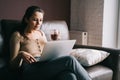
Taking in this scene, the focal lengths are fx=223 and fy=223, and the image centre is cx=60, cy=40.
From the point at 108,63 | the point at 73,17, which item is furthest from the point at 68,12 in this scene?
the point at 108,63

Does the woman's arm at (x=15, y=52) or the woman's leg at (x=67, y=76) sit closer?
the woman's leg at (x=67, y=76)

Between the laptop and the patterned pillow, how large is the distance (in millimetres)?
287

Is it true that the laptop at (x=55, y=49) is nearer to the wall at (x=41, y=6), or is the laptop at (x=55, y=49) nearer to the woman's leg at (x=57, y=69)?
the woman's leg at (x=57, y=69)

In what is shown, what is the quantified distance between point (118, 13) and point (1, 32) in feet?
5.78

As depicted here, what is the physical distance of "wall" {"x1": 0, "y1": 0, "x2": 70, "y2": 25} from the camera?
2.81 meters

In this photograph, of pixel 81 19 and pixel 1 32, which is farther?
pixel 81 19

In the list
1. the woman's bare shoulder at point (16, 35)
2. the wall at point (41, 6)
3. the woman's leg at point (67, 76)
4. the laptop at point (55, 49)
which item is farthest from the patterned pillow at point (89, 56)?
the wall at point (41, 6)

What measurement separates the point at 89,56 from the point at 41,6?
1.24 m

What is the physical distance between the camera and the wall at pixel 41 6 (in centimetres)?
281

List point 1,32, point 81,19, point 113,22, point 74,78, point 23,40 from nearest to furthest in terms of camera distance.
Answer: point 74,78, point 23,40, point 1,32, point 113,22, point 81,19

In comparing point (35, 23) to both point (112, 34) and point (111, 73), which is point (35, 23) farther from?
point (112, 34)

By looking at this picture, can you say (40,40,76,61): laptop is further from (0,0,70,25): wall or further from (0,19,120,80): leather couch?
(0,0,70,25): wall

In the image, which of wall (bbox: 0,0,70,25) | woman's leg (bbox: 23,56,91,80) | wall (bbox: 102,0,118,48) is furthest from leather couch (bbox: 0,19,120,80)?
wall (bbox: 102,0,118,48)

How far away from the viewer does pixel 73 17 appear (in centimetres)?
353
